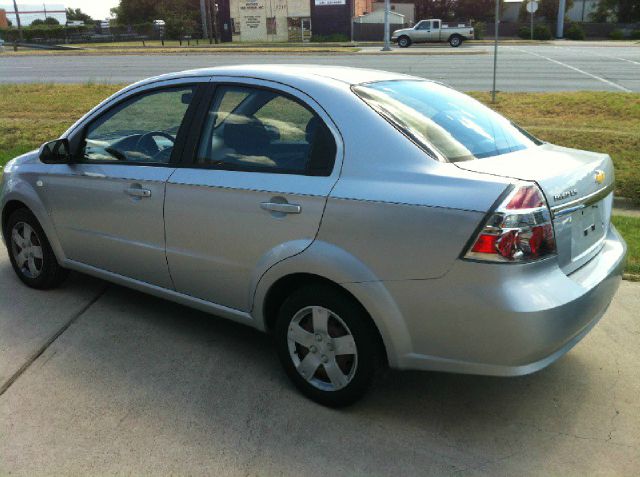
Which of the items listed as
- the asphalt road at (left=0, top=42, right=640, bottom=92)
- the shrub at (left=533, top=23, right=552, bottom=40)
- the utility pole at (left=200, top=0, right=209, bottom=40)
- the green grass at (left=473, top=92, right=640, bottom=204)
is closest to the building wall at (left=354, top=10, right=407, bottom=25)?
the shrub at (left=533, top=23, right=552, bottom=40)

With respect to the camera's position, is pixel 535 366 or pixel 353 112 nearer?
pixel 535 366

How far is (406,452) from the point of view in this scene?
3.02m

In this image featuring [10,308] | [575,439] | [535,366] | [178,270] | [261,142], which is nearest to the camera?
[535,366]

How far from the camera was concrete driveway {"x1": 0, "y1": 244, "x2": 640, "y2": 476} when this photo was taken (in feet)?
9.71

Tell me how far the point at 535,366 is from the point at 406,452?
0.70 meters

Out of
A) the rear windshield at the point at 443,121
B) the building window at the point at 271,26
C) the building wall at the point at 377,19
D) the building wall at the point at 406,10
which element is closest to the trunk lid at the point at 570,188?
the rear windshield at the point at 443,121

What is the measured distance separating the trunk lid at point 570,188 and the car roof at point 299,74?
90 centimetres

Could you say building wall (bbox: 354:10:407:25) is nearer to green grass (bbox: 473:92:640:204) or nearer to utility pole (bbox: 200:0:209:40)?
utility pole (bbox: 200:0:209:40)

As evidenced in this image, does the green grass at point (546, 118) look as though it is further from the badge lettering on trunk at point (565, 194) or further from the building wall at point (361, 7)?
the building wall at point (361, 7)

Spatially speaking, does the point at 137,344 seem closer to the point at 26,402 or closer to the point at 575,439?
the point at 26,402

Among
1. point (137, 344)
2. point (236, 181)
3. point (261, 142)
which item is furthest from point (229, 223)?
point (137, 344)

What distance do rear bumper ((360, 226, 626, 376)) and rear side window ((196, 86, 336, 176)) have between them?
812 mm

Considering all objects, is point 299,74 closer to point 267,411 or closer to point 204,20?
point 267,411

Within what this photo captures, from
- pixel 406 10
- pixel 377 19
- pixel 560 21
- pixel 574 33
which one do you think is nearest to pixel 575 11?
pixel 406 10
